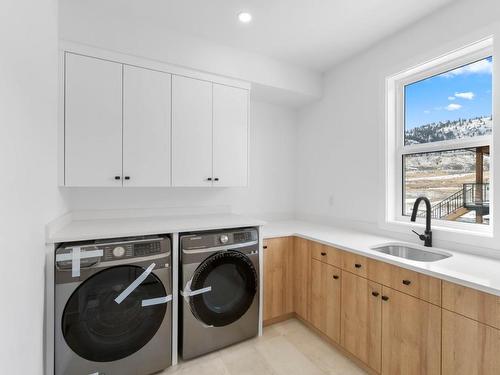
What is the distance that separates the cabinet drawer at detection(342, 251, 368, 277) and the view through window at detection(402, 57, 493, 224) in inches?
31.4

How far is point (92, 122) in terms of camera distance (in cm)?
187

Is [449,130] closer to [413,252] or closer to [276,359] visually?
[413,252]

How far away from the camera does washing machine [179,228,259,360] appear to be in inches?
73.4

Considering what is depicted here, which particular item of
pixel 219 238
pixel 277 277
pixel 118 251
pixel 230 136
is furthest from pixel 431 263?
pixel 118 251

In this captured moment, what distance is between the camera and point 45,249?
148 centimetres

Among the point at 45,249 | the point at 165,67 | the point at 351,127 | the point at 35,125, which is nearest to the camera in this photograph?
the point at 35,125

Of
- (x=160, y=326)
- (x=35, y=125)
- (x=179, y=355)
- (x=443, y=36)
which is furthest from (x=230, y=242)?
(x=443, y=36)

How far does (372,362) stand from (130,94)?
267cm

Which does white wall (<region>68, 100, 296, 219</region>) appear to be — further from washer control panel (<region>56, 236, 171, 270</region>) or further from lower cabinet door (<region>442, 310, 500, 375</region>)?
lower cabinet door (<region>442, 310, 500, 375</region>)

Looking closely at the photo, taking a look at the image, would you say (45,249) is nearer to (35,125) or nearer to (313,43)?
(35,125)

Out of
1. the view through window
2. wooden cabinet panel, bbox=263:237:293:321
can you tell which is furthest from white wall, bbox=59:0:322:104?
wooden cabinet panel, bbox=263:237:293:321

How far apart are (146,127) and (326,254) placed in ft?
6.03

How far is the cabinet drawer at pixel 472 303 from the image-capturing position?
1159 millimetres

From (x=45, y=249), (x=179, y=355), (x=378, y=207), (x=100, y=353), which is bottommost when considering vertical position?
(x=179, y=355)
